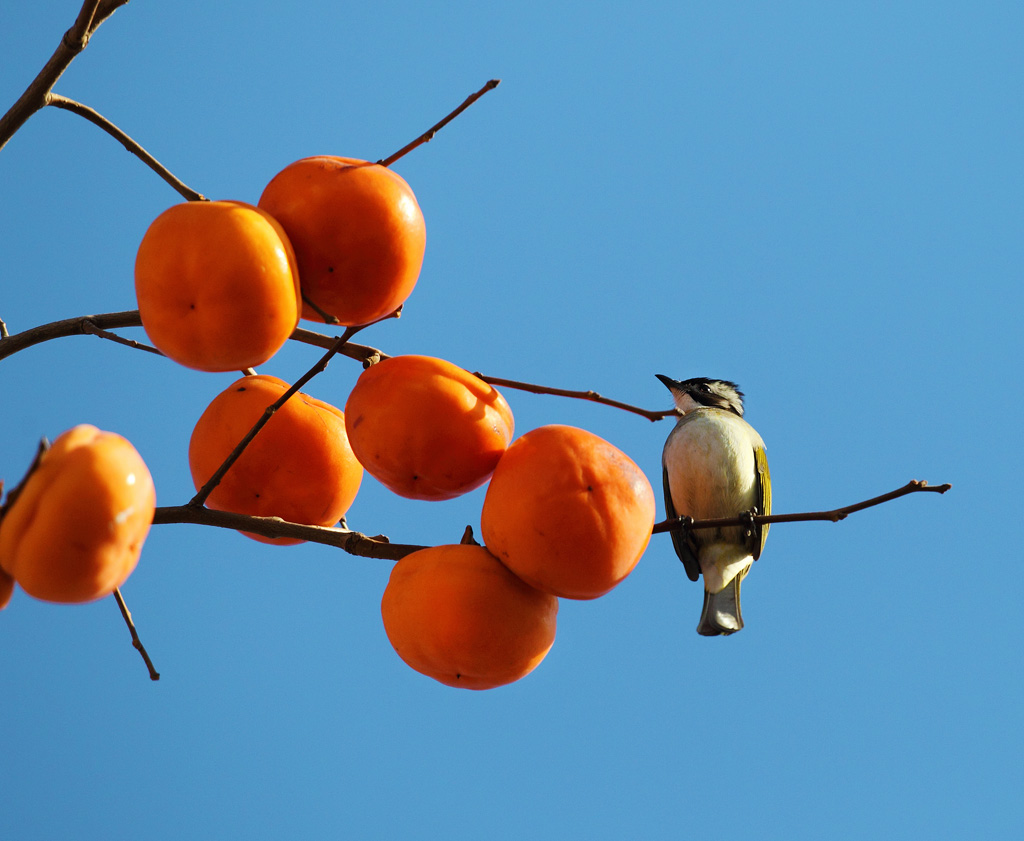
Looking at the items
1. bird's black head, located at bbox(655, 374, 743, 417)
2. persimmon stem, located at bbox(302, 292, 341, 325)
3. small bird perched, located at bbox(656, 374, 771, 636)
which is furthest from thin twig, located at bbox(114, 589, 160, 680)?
bird's black head, located at bbox(655, 374, 743, 417)

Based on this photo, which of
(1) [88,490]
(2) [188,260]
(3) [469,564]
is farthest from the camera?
(3) [469,564]

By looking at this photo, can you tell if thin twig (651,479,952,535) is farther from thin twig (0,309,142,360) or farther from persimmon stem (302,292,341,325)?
thin twig (0,309,142,360)

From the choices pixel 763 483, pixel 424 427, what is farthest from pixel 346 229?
pixel 763 483

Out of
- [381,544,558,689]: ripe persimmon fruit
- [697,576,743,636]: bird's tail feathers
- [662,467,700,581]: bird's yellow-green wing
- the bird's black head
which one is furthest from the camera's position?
the bird's black head

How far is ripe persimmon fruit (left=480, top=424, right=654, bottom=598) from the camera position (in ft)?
4.12

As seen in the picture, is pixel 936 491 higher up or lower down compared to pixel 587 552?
higher up

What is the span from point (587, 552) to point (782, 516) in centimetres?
27

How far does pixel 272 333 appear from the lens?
Result: 125 cm

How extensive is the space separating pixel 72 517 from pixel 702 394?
3230 mm

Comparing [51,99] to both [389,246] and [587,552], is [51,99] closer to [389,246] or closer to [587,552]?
[389,246]

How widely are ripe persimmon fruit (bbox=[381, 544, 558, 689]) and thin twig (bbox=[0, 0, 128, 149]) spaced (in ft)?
2.79

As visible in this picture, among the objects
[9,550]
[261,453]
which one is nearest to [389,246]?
[261,453]

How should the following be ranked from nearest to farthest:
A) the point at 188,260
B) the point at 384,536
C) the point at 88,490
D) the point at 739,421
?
the point at 88,490 → the point at 188,260 → the point at 384,536 → the point at 739,421

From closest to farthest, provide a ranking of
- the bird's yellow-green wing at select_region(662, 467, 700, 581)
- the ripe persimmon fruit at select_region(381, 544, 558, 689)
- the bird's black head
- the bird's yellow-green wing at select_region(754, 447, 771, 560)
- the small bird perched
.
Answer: the ripe persimmon fruit at select_region(381, 544, 558, 689) → the small bird perched → the bird's yellow-green wing at select_region(662, 467, 700, 581) → the bird's yellow-green wing at select_region(754, 447, 771, 560) → the bird's black head
